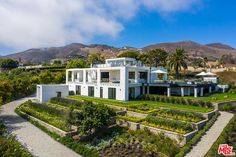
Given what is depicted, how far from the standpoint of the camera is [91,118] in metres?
22.9

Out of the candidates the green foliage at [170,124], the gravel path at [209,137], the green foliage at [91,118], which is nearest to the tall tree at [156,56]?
the gravel path at [209,137]

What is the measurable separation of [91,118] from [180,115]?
416 inches

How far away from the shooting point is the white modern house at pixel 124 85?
38406mm

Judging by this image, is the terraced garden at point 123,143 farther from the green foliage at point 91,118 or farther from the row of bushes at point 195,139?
the green foliage at point 91,118

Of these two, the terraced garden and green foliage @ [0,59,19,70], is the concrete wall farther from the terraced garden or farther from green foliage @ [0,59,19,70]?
green foliage @ [0,59,19,70]

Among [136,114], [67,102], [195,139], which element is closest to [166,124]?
[195,139]

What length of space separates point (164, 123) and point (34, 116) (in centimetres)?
1876

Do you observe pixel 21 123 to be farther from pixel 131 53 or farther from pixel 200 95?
pixel 131 53

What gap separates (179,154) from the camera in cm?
1789

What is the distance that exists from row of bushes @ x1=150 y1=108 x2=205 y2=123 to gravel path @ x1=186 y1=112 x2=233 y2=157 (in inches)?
73.9

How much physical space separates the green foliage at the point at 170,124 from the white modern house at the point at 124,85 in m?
13.4

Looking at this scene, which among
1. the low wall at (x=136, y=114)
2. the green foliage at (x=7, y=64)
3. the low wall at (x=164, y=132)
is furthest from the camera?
the green foliage at (x=7, y=64)

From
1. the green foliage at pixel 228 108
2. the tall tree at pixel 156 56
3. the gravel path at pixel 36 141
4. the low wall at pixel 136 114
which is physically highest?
the tall tree at pixel 156 56

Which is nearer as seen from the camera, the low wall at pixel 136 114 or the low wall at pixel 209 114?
the low wall at pixel 209 114
